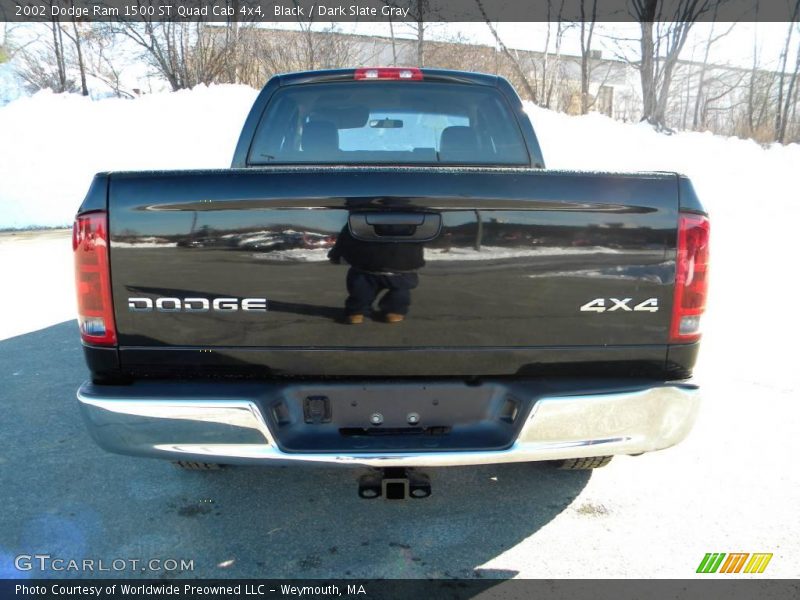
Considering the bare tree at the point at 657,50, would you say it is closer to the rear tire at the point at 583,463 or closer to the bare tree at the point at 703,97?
the bare tree at the point at 703,97

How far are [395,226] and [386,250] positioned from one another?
88 millimetres

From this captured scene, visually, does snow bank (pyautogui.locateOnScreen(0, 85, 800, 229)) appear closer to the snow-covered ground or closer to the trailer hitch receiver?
the snow-covered ground

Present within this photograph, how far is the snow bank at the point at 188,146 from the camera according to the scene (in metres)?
14.4

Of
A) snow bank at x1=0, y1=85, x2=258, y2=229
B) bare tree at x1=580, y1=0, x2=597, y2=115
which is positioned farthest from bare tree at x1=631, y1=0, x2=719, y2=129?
snow bank at x1=0, y1=85, x2=258, y2=229

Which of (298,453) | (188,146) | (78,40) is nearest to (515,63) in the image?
(188,146)

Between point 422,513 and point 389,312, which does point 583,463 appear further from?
point 389,312

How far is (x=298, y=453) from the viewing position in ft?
6.83

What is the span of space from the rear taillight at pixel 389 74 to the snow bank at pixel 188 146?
11487mm

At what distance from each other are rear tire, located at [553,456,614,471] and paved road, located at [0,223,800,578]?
12 centimetres

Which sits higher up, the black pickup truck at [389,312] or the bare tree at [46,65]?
the bare tree at [46,65]

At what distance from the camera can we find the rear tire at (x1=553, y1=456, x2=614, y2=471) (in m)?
2.73

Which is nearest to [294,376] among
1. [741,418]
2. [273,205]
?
[273,205]

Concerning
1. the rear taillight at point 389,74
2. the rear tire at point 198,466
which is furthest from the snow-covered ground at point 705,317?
the rear taillight at point 389,74

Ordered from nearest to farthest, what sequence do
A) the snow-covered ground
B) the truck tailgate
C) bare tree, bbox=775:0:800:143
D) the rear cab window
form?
the truck tailgate < the snow-covered ground < the rear cab window < bare tree, bbox=775:0:800:143
